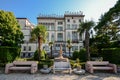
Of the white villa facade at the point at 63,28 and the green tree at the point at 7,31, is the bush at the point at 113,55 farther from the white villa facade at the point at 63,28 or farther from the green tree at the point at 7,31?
the white villa facade at the point at 63,28

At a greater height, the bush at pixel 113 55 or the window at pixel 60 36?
the window at pixel 60 36

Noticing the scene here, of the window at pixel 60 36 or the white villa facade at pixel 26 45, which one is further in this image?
the window at pixel 60 36

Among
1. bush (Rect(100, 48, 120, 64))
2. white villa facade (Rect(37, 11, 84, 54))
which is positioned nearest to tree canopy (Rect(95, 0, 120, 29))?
bush (Rect(100, 48, 120, 64))

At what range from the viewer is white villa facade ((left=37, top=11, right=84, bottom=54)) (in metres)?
51.7

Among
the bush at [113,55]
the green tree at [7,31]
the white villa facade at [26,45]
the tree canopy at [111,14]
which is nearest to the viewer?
the bush at [113,55]

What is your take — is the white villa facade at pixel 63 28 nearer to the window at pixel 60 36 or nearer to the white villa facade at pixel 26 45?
the window at pixel 60 36

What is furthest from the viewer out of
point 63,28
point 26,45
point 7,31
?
point 63,28

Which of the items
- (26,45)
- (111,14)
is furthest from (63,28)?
(111,14)

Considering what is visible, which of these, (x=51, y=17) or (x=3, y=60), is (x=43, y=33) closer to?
(x=3, y=60)

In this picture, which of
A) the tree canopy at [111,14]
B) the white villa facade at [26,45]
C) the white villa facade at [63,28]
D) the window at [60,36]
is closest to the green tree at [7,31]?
the tree canopy at [111,14]

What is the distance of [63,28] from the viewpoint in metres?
53.4

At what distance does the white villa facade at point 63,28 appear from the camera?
51.7 metres

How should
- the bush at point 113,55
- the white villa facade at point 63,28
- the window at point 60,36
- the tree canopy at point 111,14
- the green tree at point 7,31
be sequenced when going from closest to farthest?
the bush at point 113,55, the tree canopy at point 111,14, the green tree at point 7,31, the white villa facade at point 63,28, the window at point 60,36

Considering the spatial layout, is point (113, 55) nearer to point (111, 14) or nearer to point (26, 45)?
point (111, 14)
